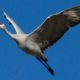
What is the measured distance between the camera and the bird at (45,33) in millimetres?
58031

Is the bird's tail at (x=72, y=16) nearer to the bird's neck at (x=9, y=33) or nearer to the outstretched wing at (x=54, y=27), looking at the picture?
the outstretched wing at (x=54, y=27)

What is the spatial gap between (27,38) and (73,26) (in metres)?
2.25

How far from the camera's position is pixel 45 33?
5953 cm

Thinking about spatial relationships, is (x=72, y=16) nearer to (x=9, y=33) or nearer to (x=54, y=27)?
(x=54, y=27)

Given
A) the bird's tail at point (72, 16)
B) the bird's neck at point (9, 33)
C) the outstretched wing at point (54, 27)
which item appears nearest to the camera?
the bird's tail at point (72, 16)

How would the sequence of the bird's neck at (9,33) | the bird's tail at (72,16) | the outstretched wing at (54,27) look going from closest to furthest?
the bird's tail at (72,16) → the outstretched wing at (54,27) → the bird's neck at (9,33)

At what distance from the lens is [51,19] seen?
2296 inches

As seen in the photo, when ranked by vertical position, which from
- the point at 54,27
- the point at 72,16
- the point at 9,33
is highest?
the point at 54,27

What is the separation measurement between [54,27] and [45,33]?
26.5 inches

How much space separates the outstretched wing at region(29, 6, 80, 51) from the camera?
57844 millimetres

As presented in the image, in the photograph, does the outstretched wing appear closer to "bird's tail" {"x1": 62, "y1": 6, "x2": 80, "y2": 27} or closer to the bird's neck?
"bird's tail" {"x1": 62, "y1": 6, "x2": 80, "y2": 27}

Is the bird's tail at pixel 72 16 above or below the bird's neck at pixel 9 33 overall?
above

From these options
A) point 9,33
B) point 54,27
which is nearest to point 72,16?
point 54,27

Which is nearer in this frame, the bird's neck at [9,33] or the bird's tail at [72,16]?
the bird's tail at [72,16]
